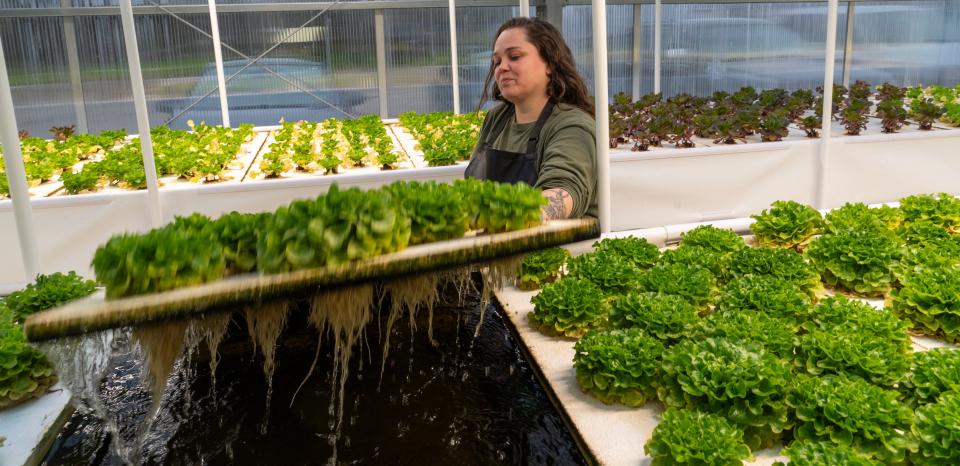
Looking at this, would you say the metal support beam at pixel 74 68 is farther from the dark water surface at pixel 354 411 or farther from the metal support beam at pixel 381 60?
the dark water surface at pixel 354 411

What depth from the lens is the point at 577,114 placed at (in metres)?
4.00

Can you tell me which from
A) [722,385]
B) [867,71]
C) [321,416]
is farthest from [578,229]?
[867,71]

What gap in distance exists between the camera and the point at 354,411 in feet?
12.2

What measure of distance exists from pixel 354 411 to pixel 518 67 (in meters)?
2.03

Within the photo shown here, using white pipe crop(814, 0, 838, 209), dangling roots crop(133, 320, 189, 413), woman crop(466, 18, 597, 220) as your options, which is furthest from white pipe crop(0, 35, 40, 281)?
white pipe crop(814, 0, 838, 209)

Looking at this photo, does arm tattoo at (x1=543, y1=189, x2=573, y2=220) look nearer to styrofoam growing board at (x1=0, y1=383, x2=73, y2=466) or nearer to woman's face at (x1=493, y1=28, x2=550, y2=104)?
woman's face at (x1=493, y1=28, x2=550, y2=104)

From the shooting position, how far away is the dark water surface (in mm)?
3383

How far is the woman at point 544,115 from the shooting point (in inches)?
149

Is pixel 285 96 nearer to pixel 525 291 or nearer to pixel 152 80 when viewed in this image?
pixel 152 80

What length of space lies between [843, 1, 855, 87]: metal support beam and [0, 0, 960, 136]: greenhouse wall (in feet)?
0.13

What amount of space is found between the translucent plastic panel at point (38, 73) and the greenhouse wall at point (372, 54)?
0.02 meters

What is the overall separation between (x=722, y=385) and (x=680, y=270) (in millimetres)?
1496

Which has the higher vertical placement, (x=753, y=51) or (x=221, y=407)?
(x=753, y=51)

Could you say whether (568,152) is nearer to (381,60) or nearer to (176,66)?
(381,60)
